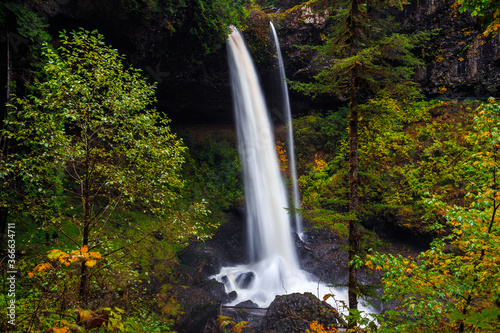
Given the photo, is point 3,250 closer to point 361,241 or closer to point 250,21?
point 361,241

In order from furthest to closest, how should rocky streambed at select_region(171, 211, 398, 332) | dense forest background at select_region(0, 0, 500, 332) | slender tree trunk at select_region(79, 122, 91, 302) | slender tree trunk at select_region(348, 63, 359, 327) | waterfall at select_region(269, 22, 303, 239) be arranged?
1. waterfall at select_region(269, 22, 303, 239)
2. rocky streambed at select_region(171, 211, 398, 332)
3. slender tree trunk at select_region(348, 63, 359, 327)
4. slender tree trunk at select_region(79, 122, 91, 302)
5. dense forest background at select_region(0, 0, 500, 332)

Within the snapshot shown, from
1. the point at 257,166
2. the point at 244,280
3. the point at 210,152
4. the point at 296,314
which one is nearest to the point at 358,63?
the point at 296,314

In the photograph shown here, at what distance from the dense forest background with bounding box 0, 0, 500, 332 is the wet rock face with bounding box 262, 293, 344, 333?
1.14 metres

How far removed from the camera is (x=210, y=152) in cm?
1558

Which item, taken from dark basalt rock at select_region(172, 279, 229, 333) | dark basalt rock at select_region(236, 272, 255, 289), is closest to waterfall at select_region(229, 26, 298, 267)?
dark basalt rock at select_region(236, 272, 255, 289)

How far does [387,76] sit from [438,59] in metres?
13.4

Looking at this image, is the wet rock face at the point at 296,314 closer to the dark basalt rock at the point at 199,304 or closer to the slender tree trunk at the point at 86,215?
the dark basalt rock at the point at 199,304

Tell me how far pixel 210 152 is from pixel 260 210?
478 cm

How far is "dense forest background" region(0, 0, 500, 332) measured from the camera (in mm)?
3375

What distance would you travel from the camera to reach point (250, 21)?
14523mm

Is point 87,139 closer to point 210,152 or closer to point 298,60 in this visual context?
point 210,152

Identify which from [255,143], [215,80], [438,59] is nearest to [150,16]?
[215,80]

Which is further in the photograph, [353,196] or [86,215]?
[353,196]

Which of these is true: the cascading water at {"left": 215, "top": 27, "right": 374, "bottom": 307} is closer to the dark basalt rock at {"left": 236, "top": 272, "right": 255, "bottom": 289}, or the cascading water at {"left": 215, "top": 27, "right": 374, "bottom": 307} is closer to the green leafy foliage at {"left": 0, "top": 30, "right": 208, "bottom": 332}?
the dark basalt rock at {"left": 236, "top": 272, "right": 255, "bottom": 289}
